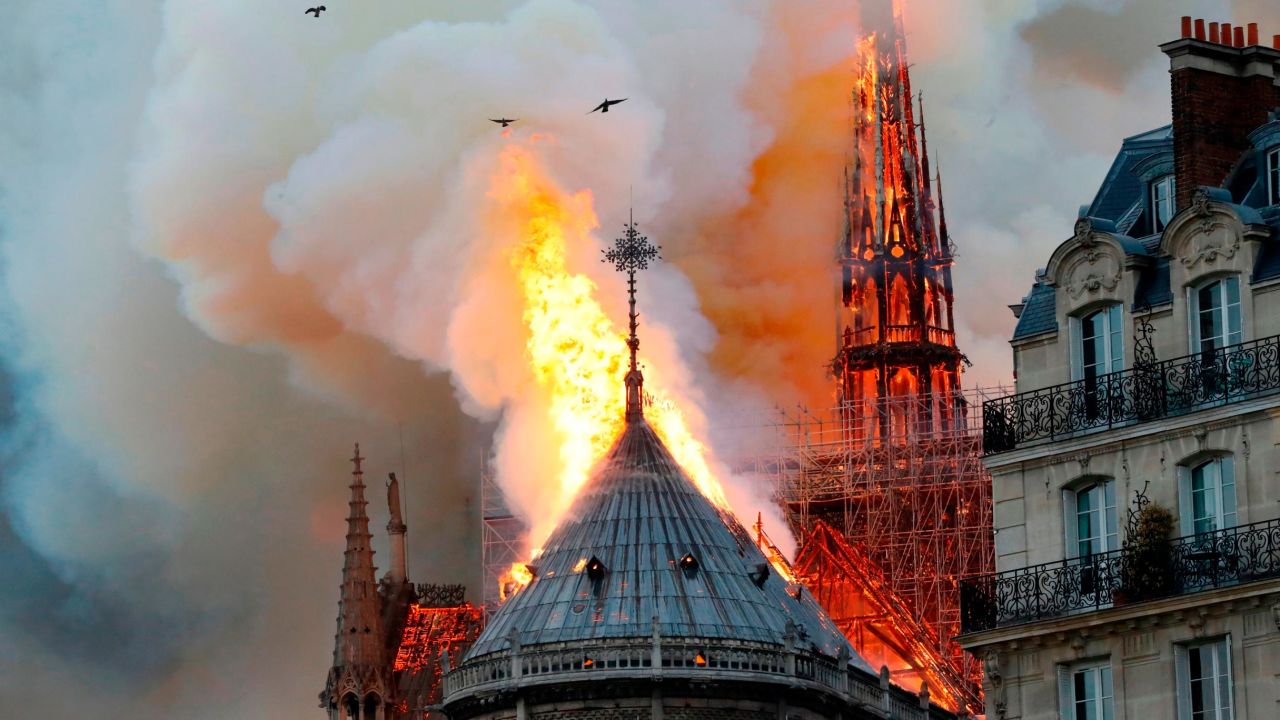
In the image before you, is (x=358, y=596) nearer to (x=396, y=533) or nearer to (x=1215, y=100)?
(x=396, y=533)

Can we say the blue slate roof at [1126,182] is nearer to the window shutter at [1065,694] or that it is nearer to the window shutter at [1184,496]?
the window shutter at [1184,496]

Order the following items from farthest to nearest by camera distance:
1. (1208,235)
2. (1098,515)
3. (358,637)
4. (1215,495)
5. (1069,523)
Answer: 1. (358,637)
2. (1069,523)
3. (1098,515)
4. (1208,235)
5. (1215,495)

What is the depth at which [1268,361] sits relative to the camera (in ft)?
214

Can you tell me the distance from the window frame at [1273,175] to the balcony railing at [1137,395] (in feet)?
11.1

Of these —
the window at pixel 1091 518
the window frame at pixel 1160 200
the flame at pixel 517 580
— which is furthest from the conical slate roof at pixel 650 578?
the window at pixel 1091 518

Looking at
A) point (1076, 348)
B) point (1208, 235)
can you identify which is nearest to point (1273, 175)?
point (1208, 235)

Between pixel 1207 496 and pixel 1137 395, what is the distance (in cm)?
216

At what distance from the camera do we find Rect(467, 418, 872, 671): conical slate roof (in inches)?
3607

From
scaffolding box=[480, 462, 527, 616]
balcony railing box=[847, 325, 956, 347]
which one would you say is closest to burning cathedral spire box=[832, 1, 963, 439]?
balcony railing box=[847, 325, 956, 347]

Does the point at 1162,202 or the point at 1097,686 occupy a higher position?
the point at 1162,202

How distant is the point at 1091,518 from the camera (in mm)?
67812

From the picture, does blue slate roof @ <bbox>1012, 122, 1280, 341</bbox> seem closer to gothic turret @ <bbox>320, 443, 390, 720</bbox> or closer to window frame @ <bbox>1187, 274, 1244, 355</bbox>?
window frame @ <bbox>1187, 274, 1244, 355</bbox>

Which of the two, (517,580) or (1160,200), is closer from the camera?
(1160,200)

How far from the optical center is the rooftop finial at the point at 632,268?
3885 inches
